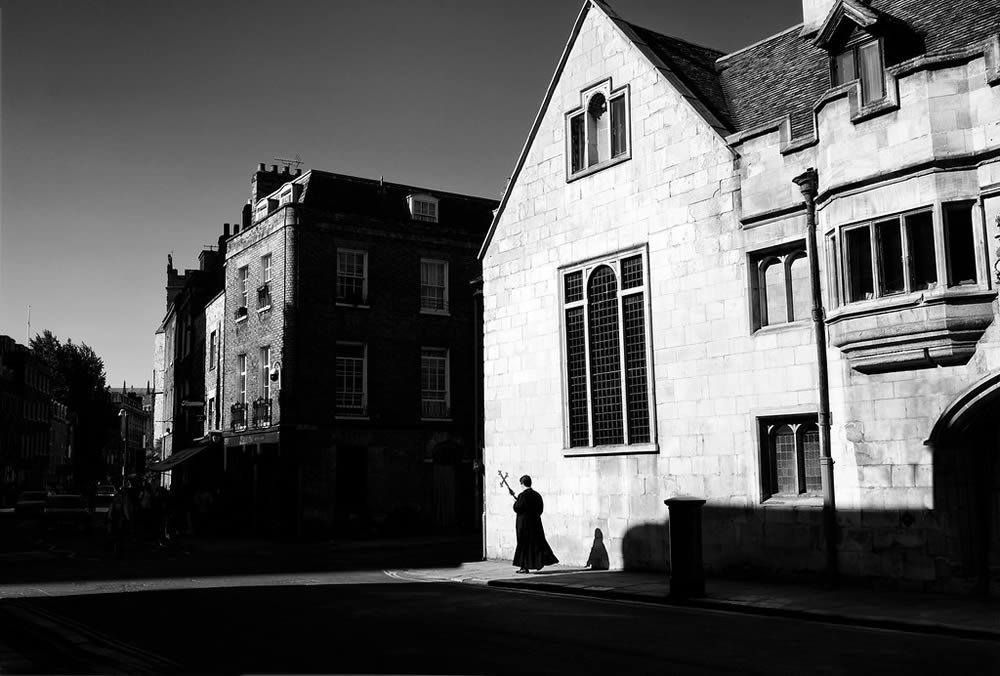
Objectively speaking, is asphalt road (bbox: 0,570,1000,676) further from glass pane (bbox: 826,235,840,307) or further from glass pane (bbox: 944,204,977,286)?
glass pane (bbox: 944,204,977,286)

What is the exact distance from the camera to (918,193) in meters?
13.0

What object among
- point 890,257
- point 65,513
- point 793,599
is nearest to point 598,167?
point 890,257

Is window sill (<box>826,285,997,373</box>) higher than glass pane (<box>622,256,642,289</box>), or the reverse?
glass pane (<box>622,256,642,289</box>)

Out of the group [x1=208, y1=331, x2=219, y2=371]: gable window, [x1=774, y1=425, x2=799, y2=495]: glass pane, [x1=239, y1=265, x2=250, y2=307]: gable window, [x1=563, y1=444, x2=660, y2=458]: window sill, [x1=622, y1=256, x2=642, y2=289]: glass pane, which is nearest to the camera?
[x1=774, y1=425, x2=799, y2=495]: glass pane

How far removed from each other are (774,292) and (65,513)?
3137 centimetres

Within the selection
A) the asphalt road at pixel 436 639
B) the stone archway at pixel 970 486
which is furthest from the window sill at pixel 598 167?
the asphalt road at pixel 436 639

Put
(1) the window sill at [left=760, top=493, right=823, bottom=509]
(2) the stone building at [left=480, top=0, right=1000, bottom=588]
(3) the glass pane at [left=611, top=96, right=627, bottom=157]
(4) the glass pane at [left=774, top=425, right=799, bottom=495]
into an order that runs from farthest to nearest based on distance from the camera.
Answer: (3) the glass pane at [left=611, top=96, right=627, bottom=157]
(4) the glass pane at [left=774, top=425, right=799, bottom=495]
(1) the window sill at [left=760, top=493, right=823, bottom=509]
(2) the stone building at [left=480, top=0, right=1000, bottom=588]

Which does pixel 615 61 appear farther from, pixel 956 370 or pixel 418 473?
pixel 418 473

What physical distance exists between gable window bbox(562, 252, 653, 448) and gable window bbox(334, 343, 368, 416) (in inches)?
572

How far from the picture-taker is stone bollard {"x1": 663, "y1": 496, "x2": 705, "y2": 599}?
13.4 m

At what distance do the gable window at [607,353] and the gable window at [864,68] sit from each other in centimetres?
497

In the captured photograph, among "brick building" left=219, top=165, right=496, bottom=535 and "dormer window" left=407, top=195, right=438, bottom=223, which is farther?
"dormer window" left=407, top=195, right=438, bottom=223

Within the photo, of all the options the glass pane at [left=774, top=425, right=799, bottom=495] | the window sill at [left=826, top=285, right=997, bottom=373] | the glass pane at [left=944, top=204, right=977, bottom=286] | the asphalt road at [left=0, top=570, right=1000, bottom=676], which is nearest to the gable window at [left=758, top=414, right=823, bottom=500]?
the glass pane at [left=774, top=425, right=799, bottom=495]

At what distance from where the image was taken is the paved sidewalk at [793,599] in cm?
1051
